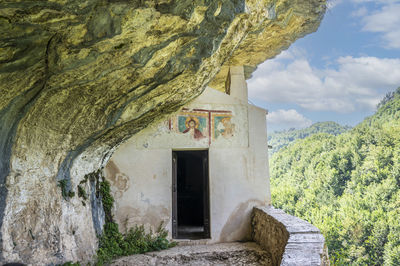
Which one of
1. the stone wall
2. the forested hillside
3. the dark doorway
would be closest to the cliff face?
the stone wall

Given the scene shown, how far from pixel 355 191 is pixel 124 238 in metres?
24.3

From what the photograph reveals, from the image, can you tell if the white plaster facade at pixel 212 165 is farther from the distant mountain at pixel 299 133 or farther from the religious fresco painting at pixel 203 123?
the distant mountain at pixel 299 133

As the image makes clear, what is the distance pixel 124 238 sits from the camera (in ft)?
18.8

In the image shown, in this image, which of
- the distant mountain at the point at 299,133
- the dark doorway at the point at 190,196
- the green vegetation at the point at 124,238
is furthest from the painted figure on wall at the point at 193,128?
the distant mountain at the point at 299,133

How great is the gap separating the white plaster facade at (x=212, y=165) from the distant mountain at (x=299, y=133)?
60698 millimetres

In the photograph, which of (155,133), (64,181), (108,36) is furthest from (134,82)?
(155,133)

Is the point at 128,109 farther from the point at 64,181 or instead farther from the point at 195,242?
the point at 195,242

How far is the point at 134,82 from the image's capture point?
3.60 m

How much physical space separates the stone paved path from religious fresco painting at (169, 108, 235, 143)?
2.20 m

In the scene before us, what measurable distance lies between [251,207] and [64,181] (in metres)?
3.81

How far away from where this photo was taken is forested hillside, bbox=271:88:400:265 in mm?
19250

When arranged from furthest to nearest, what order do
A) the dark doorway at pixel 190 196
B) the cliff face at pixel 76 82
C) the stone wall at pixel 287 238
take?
the dark doorway at pixel 190 196 < the stone wall at pixel 287 238 < the cliff face at pixel 76 82

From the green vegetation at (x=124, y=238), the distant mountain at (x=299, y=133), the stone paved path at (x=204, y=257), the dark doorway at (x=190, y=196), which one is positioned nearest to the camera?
the stone paved path at (x=204, y=257)

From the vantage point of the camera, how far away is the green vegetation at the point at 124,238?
214 inches
